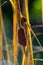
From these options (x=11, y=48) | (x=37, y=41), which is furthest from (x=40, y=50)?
(x=11, y=48)

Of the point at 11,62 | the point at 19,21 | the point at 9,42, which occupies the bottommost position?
the point at 11,62

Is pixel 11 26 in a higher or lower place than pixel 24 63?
higher

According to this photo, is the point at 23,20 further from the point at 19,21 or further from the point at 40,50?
the point at 40,50

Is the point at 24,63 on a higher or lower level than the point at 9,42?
lower

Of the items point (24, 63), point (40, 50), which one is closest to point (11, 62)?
point (24, 63)

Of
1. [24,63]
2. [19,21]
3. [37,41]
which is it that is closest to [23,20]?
[19,21]

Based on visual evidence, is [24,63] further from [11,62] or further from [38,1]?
[38,1]

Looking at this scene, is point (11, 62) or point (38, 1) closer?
point (38, 1)
